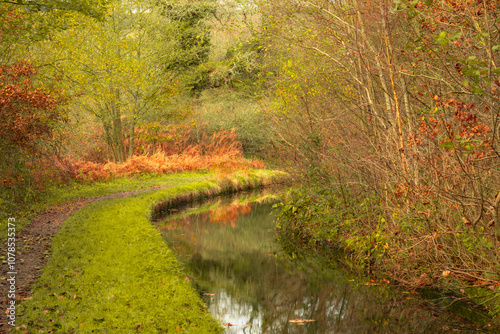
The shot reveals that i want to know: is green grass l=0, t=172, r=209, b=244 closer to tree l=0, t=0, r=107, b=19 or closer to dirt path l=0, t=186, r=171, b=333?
dirt path l=0, t=186, r=171, b=333

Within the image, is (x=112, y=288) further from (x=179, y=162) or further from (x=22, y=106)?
(x=179, y=162)

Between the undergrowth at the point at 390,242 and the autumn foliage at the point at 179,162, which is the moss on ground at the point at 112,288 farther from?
the autumn foliage at the point at 179,162

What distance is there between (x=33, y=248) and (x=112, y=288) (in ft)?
9.46

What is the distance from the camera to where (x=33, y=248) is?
8.64 metres

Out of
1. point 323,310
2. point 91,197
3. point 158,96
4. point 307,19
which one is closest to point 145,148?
point 158,96

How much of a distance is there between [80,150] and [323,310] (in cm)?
1601

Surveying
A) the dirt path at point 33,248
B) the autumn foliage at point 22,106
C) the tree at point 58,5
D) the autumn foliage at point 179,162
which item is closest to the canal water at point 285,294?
the dirt path at point 33,248

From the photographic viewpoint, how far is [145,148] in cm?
2477

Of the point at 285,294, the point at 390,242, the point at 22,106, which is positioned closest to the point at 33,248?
the point at 22,106

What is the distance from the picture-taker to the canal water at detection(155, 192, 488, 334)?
6.72 meters

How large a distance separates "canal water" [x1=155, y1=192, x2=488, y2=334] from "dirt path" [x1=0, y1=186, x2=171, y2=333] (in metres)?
2.76

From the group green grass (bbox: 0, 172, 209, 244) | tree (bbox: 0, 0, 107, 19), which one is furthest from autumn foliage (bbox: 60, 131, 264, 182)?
tree (bbox: 0, 0, 107, 19)

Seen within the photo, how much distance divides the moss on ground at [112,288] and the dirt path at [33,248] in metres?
0.18

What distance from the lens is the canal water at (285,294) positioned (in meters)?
6.72
